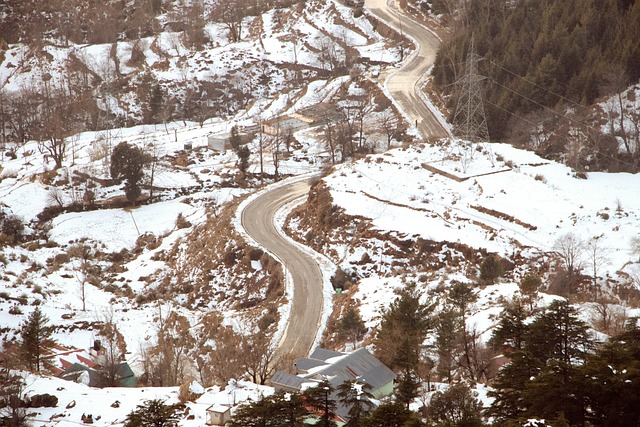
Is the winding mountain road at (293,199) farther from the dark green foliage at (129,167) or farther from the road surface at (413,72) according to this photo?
the dark green foliage at (129,167)

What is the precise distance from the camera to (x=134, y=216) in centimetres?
6116

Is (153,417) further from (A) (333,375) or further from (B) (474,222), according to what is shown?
(B) (474,222)

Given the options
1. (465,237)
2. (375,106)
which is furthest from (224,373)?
(375,106)

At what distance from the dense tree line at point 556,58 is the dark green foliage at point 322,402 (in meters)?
43.0

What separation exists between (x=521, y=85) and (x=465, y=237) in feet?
84.7

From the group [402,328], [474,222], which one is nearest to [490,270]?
[474,222]

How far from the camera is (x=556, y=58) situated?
63.1 metres

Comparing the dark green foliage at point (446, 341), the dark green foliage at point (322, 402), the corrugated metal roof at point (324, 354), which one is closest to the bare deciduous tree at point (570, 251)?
the dark green foliage at point (446, 341)

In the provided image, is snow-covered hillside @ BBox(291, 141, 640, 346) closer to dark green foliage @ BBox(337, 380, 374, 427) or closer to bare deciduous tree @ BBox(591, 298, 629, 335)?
bare deciduous tree @ BBox(591, 298, 629, 335)

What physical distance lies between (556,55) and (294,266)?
3488cm

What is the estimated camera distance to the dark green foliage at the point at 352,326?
3388 cm

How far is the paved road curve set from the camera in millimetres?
38000

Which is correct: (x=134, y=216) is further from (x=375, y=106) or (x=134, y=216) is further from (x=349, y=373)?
(x=349, y=373)

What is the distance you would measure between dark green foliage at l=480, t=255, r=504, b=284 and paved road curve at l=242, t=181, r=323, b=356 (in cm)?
983
